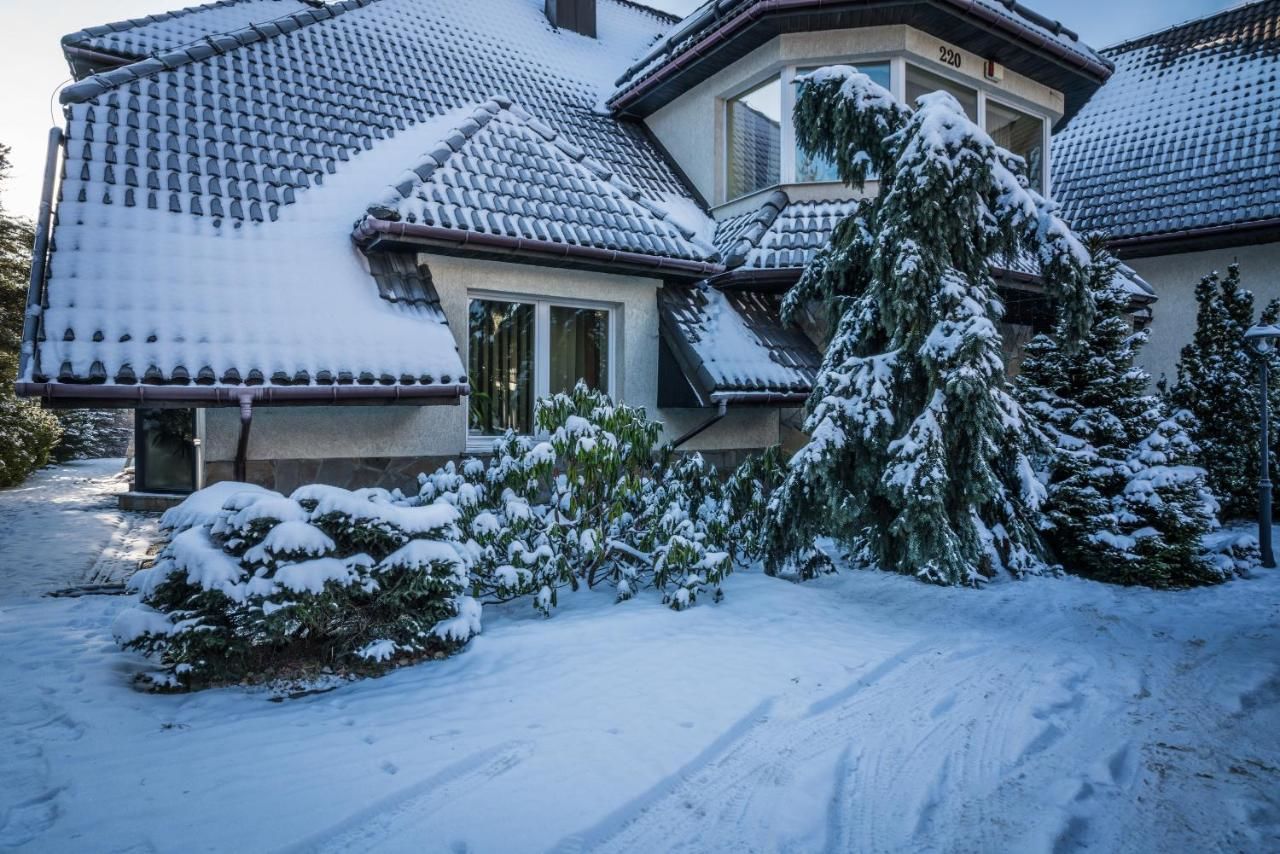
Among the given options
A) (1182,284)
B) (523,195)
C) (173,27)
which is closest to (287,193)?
(523,195)

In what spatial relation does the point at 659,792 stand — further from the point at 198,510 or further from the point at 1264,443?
the point at 1264,443

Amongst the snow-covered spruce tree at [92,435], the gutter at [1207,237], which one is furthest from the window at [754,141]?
the snow-covered spruce tree at [92,435]

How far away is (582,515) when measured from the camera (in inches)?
231

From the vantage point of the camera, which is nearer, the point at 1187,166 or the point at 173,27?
the point at 173,27

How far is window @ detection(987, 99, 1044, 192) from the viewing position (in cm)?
1097

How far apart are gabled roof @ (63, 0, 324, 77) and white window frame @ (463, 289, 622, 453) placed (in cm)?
548

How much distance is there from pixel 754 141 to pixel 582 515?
6.94 meters

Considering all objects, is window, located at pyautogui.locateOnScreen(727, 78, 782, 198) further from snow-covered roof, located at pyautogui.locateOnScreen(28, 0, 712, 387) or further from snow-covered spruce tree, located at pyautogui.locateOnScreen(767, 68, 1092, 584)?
snow-covered spruce tree, located at pyautogui.locateOnScreen(767, 68, 1092, 584)

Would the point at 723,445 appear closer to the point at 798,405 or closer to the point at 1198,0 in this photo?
the point at 798,405

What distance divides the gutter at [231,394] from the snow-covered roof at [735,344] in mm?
2674

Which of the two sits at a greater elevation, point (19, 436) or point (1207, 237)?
point (1207, 237)

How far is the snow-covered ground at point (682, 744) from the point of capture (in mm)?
2676

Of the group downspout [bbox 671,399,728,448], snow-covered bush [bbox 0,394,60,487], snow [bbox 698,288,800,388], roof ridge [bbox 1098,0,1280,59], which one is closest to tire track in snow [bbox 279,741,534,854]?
snow [bbox 698,288,800,388]

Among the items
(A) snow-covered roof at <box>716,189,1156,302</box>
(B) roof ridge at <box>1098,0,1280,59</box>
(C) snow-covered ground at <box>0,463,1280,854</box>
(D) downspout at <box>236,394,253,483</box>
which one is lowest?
(C) snow-covered ground at <box>0,463,1280,854</box>
